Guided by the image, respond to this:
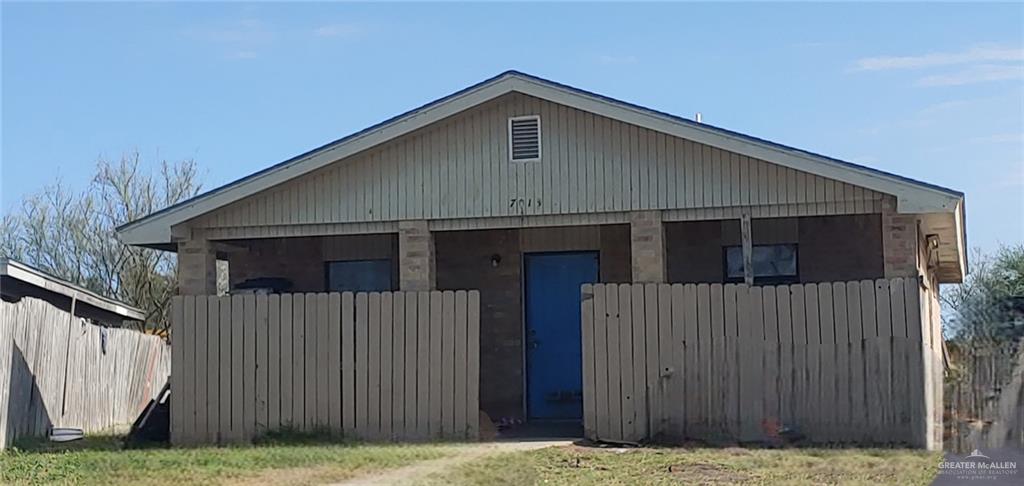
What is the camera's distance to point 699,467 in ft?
38.5

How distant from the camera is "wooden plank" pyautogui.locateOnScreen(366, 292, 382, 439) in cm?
1464

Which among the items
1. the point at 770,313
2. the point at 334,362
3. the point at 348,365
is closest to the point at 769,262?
the point at 770,313

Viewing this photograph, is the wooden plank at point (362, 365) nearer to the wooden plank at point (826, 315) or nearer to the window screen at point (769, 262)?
the window screen at point (769, 262)

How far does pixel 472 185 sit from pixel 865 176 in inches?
175

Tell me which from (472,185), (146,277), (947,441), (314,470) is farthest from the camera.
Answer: (146,277)

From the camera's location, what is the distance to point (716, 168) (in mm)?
14609

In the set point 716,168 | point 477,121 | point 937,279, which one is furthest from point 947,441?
point 937,279

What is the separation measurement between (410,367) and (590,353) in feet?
6.77

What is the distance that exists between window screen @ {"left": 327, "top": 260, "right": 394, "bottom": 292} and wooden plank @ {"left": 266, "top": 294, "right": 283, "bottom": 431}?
3.11 m

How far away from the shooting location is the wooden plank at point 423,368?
1455cm

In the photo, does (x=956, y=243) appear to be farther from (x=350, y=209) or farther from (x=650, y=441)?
(x=350, y=209)

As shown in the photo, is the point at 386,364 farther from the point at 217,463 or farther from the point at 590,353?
the point at 217,463

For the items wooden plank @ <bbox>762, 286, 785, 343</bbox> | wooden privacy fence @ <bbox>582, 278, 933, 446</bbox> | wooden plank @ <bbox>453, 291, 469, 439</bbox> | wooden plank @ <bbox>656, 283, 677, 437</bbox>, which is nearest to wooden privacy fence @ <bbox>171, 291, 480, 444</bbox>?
wooden plank @ <bbox>453, 291, 469, 439</bbox>

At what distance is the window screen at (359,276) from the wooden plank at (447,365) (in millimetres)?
3432
